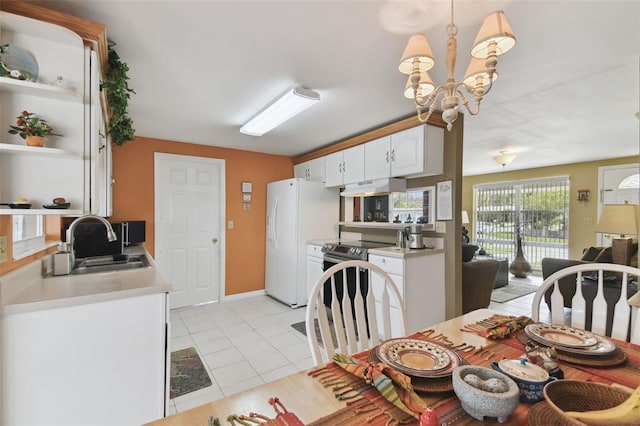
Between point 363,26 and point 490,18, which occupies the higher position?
point 363,26

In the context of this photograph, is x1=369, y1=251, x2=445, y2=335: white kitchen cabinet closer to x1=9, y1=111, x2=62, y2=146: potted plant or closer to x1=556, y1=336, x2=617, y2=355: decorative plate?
x1=556, y1=336, x2=617, y2=355: decorative plate

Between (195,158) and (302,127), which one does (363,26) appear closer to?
(302,127)

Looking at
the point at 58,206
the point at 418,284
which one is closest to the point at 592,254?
the point at 418,284

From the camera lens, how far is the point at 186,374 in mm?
2359

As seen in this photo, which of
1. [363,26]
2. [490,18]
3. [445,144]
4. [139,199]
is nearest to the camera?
[490,18]

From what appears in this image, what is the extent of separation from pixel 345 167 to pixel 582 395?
323cm

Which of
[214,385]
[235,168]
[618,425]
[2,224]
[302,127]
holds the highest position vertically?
[302,127]

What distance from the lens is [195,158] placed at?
409 centimetres

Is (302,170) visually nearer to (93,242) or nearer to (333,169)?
(333,169)

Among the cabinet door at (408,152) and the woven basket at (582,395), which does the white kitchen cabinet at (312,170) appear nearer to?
the cabinet door at (408,152)

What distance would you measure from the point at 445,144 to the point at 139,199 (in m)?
3.65

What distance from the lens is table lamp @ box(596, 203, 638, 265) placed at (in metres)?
2.88

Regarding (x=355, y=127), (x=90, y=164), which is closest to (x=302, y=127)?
(x=355, y=127)

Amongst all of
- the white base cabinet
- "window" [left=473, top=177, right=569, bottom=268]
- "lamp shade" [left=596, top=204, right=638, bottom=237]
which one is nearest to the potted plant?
the white base cabinet
